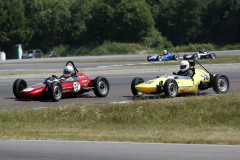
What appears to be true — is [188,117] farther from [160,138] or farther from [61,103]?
[61,103]

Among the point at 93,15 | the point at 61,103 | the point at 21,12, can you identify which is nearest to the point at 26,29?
the point at 21,12

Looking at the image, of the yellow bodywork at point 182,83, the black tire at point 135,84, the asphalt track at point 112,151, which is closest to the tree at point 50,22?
the black tire at point 135,84

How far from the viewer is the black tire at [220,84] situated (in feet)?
52.8

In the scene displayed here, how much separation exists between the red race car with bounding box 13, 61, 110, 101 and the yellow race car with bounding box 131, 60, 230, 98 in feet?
4.91

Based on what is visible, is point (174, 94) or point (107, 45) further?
point (107, 45)

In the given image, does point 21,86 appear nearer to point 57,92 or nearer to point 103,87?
point 57,92

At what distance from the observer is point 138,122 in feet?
38.1

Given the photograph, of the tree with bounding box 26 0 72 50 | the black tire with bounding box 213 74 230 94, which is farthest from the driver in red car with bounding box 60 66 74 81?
the tree with bounding box 26 0 72 50

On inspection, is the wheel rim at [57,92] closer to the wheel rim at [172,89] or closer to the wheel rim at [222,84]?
the wheel rim at [172,89]

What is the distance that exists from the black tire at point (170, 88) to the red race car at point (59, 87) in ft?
9.32

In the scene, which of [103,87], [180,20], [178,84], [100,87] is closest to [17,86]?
[100,87]

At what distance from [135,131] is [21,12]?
239 ft

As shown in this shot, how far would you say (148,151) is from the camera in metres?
7.94

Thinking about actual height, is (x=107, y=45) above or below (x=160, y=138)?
above
